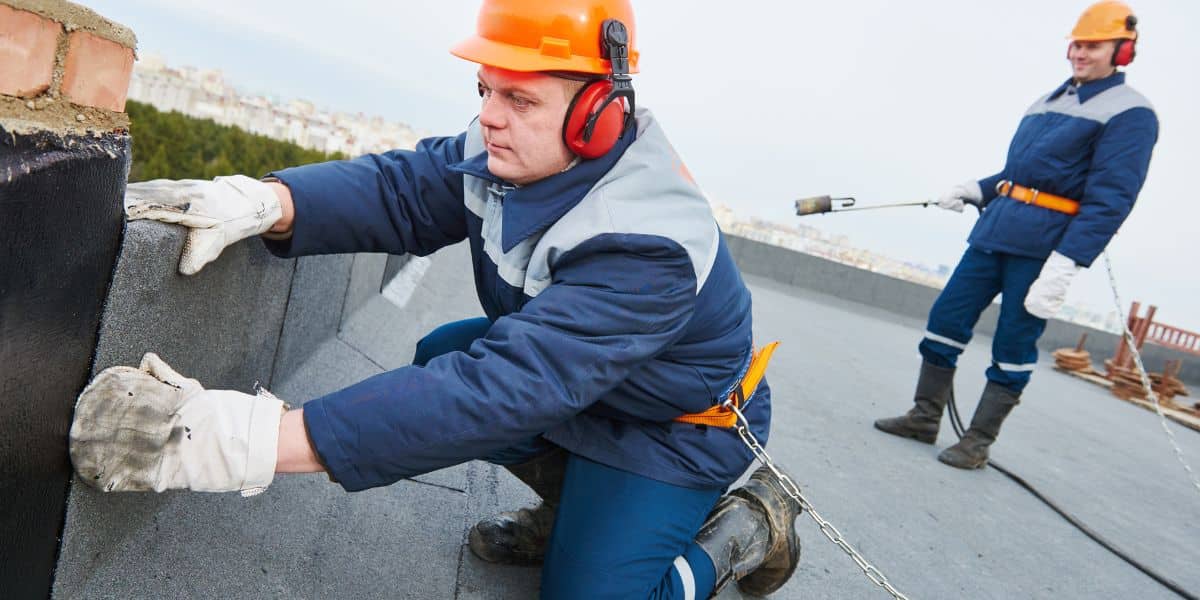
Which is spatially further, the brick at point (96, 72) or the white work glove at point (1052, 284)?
the white work glove at point (1052, 284)

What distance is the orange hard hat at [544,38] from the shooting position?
1.59 metres

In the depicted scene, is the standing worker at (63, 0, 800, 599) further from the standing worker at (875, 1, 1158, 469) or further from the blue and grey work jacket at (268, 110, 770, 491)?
the standing worker at (875, 1, 1158, 469)

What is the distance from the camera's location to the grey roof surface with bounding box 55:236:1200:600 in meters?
1.61

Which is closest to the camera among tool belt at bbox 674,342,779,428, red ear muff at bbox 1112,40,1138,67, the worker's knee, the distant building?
tool belt at bbox 674,342,779,428

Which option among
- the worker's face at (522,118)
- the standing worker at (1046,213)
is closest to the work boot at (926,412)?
the standing worker at (1046,213)

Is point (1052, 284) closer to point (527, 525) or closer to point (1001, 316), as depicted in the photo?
point (1001, 316)

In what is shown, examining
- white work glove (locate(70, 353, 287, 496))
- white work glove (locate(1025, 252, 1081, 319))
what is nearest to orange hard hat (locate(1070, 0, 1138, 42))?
white work glove (locate(1025, 252, 1081, 319))

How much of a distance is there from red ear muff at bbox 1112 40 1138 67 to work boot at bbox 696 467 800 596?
2608mm

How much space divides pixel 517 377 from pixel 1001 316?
9.63 feet

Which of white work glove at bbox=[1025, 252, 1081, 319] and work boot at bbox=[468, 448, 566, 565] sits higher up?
white work glove at bbox=[1025, 252, 1081, 319]

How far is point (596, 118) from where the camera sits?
1.60m

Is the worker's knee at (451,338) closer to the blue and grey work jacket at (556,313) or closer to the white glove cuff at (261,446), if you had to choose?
the blue and grey work jacket at (556,313)

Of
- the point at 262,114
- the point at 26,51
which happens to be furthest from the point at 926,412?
the point at 262,114

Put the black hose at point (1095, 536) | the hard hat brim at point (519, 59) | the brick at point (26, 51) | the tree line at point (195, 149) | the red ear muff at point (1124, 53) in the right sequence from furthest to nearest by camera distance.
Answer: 1. the tree line at point (195, 149)
2. the red ear muff at point (1124, 53)
3. the black hose at point (1095, 536)
4. the hard hat brim at point (519, 59)
5. the brick at point (26, 51)
